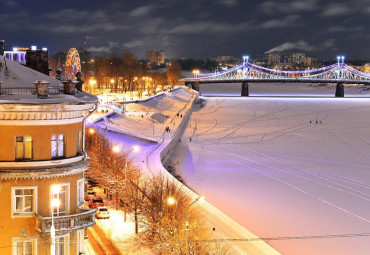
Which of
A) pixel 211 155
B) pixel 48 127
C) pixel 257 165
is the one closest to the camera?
pixel 48 127

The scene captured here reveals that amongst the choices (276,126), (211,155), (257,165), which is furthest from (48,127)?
(276,126)

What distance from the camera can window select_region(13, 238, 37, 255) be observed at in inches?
381

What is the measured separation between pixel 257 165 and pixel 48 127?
29.4 m

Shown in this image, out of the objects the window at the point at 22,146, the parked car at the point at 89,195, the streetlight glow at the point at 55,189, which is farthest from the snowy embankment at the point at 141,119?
the window at the point at 22,146

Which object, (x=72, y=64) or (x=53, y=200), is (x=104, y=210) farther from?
(x=72, y=64)

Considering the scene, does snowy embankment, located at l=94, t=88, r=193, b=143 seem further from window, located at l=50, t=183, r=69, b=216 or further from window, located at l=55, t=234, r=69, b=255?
window, located at l=55, t=234, r=69, b=255

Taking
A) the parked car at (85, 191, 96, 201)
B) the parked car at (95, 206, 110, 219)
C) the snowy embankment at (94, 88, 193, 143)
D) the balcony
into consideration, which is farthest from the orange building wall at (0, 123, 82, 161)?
the snowy embankment at (94, 88, 193, 143)

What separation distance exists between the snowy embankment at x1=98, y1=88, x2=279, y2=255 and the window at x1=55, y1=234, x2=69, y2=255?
861cm

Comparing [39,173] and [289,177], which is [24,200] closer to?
[39,173]

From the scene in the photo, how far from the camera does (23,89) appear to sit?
388 inches

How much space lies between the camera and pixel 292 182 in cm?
3231

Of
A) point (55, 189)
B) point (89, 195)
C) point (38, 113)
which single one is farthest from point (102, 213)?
point (38, 113)

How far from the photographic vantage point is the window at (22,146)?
9.55m

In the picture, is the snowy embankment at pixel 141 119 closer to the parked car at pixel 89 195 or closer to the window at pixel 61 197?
the parked car at pixel 89 195
